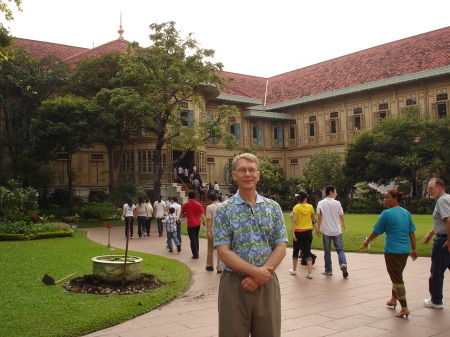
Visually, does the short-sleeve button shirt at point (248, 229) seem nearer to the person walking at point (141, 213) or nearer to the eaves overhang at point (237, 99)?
Result: the person walking at point (141, 213)

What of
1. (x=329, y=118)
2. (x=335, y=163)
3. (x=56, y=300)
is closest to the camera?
(x=56, y=300)

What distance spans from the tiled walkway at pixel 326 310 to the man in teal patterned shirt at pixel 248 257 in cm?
217

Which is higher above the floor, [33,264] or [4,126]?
[4,126]

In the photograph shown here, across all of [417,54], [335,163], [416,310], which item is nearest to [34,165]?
[335,163]

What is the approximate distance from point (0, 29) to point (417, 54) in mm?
28371

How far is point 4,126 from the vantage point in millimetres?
27578

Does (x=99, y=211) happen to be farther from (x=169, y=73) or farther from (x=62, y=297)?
(x=62, y=297)

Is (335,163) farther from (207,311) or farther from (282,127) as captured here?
(207,311)

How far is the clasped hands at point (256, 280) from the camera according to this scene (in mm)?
3201

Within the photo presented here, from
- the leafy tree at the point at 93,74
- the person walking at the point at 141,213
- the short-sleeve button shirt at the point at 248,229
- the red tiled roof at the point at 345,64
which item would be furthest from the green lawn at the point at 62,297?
the red tiled roof at the point at 345,64

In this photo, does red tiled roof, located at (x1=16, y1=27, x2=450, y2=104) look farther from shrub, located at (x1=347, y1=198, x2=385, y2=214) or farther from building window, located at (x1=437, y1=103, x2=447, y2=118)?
shrub, located at (x1=347, y1=198, x2=385, y2=214)

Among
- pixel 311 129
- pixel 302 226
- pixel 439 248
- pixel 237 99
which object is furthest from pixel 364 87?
pixel 439 248

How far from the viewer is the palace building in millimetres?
30406

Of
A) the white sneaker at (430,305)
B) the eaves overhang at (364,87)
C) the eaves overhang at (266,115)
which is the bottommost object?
the white sneaker at (430,305)
